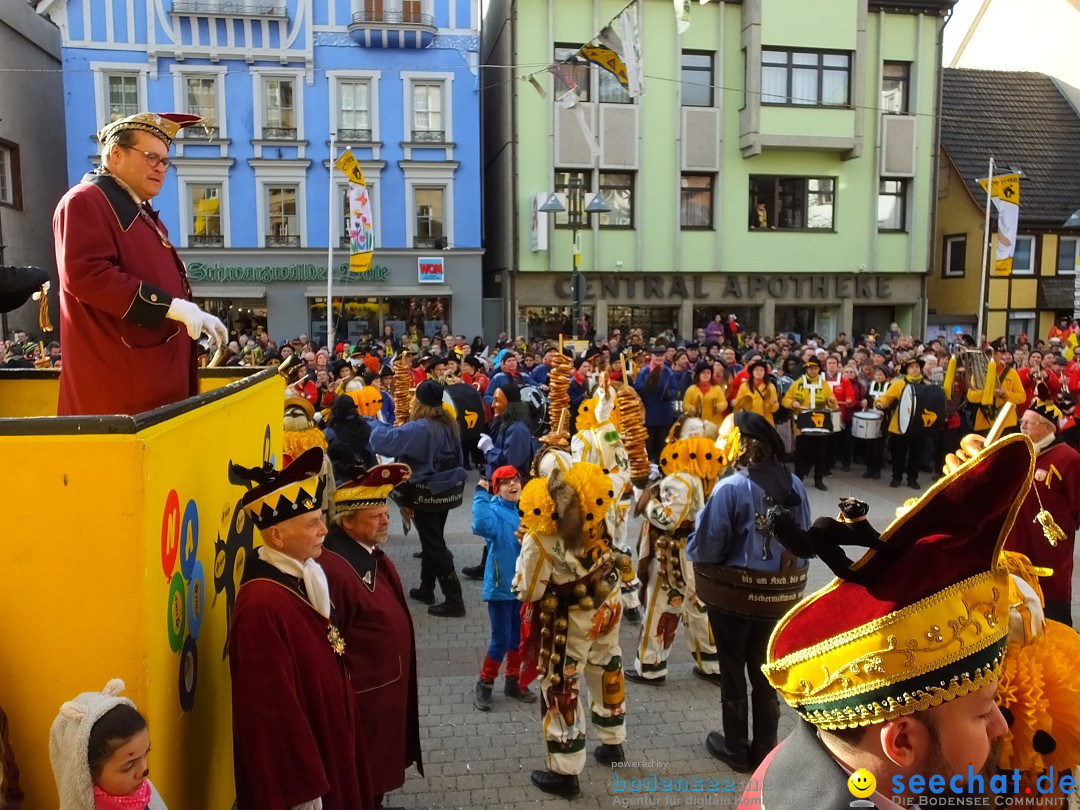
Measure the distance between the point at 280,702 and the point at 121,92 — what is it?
23686 millimetres

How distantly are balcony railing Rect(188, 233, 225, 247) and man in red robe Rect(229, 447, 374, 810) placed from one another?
21436mm

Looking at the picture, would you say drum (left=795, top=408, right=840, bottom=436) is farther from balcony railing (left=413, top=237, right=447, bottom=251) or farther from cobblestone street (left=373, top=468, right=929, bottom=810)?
balcony railing (left=413, top=237, right=447, bottom=251)

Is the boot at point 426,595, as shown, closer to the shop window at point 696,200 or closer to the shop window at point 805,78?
the shop window at point 696,200

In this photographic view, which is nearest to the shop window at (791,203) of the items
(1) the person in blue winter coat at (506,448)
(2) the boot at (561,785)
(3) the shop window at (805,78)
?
(3) the shop window at (805,78)

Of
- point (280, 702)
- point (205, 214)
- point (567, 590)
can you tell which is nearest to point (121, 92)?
point (205, 214)

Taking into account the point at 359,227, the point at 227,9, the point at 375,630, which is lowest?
the point at 375,630

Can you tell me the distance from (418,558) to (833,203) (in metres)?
20.1

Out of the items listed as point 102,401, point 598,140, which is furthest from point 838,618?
point 598,140

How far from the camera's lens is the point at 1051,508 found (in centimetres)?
530

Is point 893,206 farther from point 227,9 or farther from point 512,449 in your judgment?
point 512,449

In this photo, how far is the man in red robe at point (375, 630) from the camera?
3.45 m

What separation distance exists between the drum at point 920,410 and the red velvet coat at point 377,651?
9784 millimetres

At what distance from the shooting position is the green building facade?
22281 millimetres

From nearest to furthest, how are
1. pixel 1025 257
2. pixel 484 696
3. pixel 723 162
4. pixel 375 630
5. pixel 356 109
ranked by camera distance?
pixel 375 630
pixel 484 696
pixel 356 109
pixel 723 162
pixel 1025 257
